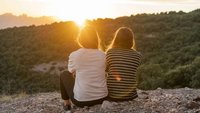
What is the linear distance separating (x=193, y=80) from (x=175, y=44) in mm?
21901

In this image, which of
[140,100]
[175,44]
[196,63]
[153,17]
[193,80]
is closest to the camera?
[140,100]

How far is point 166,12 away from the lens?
214 feet

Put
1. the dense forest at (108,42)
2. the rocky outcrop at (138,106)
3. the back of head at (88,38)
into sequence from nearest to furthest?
the rocky outcrop at (138,106) < the back of head at (88,38) < the dense forest at (108,42)

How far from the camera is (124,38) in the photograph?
9586 mm

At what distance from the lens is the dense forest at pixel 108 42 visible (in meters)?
25.1

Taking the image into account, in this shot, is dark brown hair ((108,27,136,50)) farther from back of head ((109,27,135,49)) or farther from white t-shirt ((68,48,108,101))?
white t-shirt ((68,48,108,101))

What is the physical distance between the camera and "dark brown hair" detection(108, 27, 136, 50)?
959 cm

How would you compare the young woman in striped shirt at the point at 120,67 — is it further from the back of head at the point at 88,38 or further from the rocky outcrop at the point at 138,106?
the back of head at the point at 88,38

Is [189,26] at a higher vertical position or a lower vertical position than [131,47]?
lower

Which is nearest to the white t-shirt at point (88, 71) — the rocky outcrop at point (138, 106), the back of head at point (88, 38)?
the back of head at point (88, 38)

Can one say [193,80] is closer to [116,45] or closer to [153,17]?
[116,45]

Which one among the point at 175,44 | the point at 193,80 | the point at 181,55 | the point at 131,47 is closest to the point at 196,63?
the point at 193,80

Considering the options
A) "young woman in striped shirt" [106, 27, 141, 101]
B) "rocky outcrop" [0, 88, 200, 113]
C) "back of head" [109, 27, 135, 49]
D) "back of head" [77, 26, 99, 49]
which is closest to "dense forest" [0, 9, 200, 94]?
"rocky outcrop" [0, 88, 200, 113]

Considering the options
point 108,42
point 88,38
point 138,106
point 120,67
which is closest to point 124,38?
point 120,67
